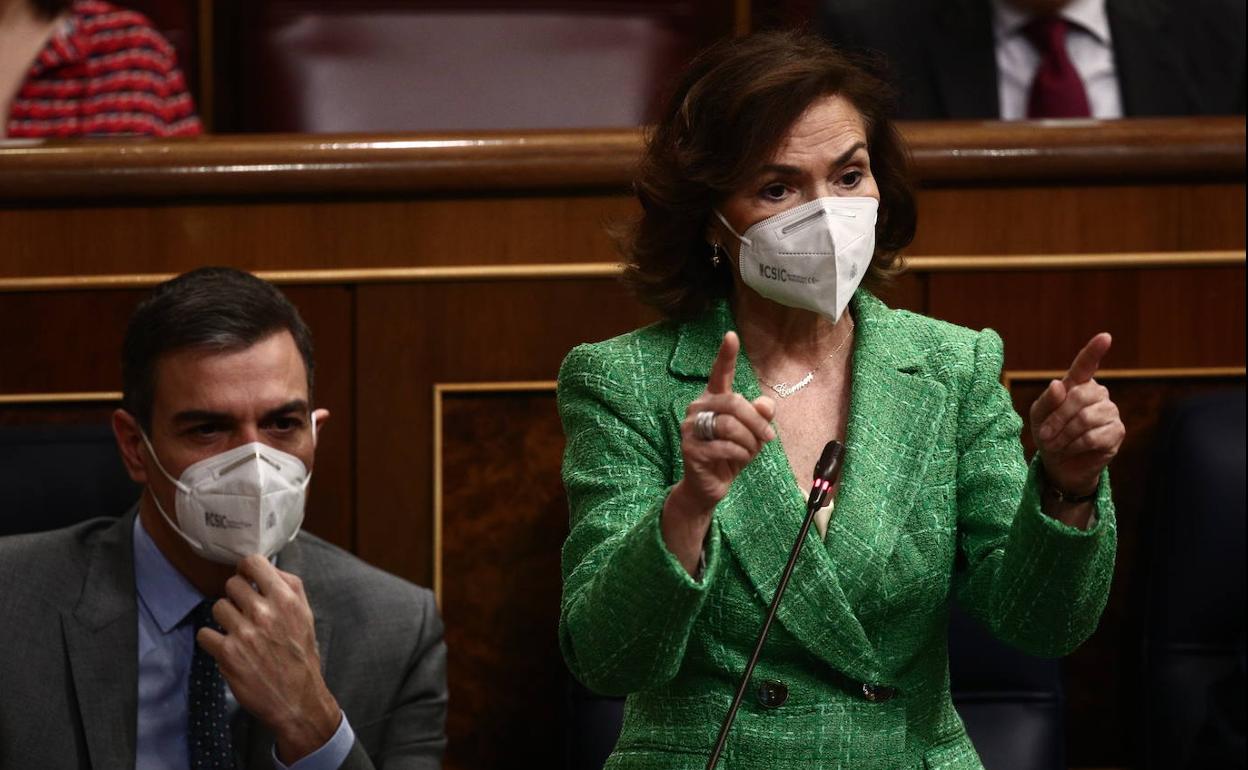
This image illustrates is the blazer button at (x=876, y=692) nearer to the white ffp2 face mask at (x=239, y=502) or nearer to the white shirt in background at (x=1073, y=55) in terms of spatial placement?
the white ffp2 face mask at (x=239, y=502)

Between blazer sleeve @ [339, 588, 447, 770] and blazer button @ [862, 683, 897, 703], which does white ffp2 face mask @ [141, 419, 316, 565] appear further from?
blazer button @ [862, 683, 897, 703]

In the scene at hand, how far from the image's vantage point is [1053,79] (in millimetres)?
1907

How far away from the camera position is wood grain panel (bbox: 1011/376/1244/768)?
5.32ft

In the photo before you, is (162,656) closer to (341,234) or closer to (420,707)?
(420,707)

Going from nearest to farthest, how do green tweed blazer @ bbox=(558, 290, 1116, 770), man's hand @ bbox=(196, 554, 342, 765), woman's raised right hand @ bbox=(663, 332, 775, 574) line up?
woman's raised right hand @ bbox=(663, 332, 775, 574), green tweed blazer @ bbox=(558, 290, 1116, 770), man's hand @ bbox=(196, 554, 342, 765)

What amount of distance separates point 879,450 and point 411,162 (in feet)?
2.21

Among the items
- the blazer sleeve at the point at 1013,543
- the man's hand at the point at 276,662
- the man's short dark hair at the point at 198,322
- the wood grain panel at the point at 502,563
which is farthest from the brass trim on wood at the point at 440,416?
the blazer sleeve at the point at 1013,543

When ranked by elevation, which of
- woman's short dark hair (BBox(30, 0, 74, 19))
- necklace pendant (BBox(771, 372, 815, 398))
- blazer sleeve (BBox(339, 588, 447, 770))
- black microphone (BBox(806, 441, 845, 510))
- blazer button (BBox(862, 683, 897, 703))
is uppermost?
woman's short dark hair (BBox(30, 0, 74, 19))

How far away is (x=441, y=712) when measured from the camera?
1.42 metres

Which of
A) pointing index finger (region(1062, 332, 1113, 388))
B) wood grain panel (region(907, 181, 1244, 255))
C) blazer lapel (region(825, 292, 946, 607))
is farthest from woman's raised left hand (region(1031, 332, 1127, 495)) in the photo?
wood grain panel (region(907, 181, 1244, 255))

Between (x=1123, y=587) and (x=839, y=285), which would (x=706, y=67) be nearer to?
(x=839, y=285)

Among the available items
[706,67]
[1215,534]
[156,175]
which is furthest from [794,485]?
[156,175]

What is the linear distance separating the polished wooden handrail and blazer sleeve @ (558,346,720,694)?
52cm

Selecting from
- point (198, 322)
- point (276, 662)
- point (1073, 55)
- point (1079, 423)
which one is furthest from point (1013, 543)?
point (1073, 55)
